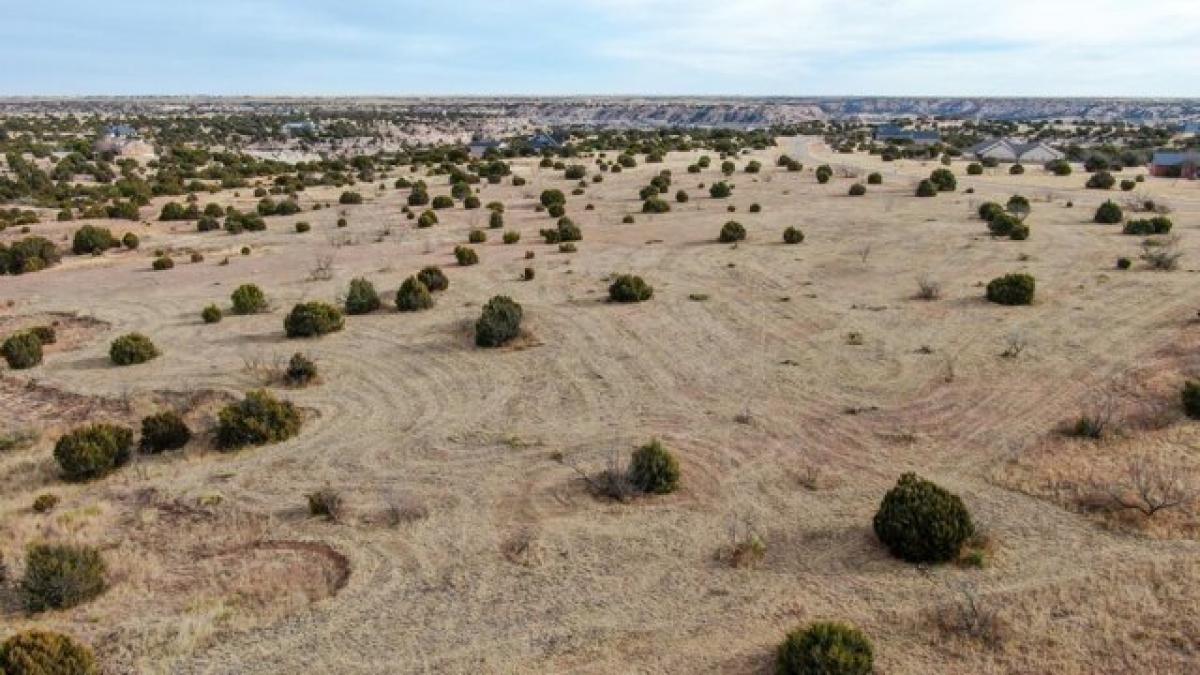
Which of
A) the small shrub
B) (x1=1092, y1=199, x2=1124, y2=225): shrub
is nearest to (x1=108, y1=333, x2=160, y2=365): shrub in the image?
the small shrub

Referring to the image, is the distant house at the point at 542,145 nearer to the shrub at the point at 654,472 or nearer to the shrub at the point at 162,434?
the shrub at the point at 162,434

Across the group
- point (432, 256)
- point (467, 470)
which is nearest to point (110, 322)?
point (432, 256)

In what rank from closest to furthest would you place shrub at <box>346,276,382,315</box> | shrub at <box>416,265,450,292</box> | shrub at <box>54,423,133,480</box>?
shrub at <box>54,423,133,480</box>
shrub at <box>346,276,382,315</box>
shrub at <box>416,265,450,292</box>

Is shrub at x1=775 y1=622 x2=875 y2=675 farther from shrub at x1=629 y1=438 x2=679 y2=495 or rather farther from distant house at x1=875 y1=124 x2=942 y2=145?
distant house at x1=875 y1=124 x2=942 y2=145

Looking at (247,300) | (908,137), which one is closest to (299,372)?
(247,300)

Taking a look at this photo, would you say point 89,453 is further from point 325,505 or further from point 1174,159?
point 1174,159

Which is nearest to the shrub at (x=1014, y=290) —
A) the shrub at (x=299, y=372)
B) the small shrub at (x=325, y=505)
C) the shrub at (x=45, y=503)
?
the shrub at (x=299, y=372)

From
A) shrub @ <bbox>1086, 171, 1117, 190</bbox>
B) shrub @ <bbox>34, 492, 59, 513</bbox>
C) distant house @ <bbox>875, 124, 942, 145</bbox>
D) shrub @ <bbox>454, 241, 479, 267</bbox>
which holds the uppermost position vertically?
distant house @ <bbox>875, 124, 942, 145</bbox>
